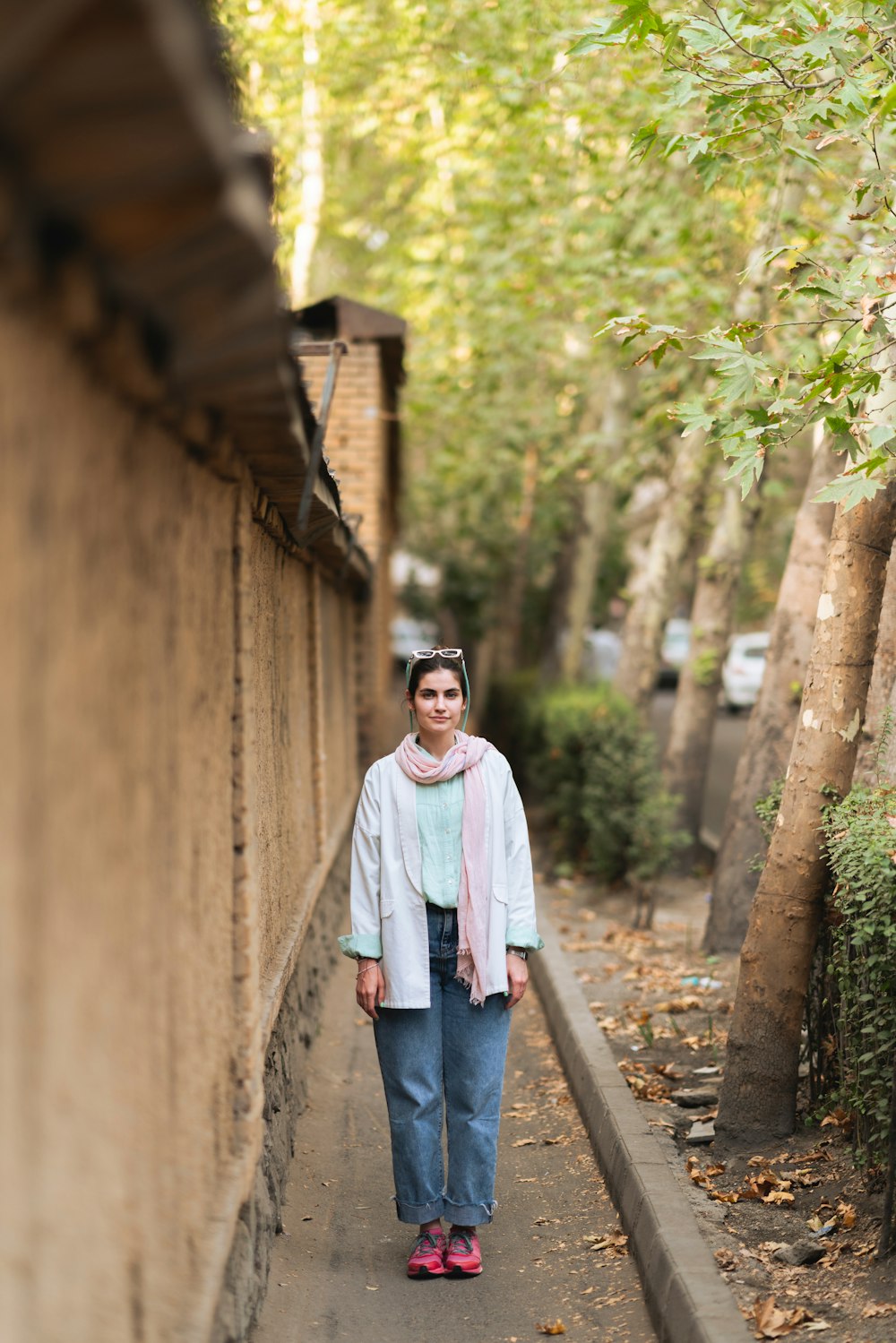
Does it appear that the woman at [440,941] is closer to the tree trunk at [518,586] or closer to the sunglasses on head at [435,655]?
the sunglasses on head at [435,655]

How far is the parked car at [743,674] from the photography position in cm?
2750

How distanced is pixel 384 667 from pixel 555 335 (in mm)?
6185

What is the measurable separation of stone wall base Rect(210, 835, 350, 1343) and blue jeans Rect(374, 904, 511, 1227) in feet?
1.50

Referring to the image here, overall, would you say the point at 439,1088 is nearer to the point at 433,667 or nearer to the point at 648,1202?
the point at 648,1202

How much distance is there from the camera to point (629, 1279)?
4840 mm

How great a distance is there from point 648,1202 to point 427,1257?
0.80m

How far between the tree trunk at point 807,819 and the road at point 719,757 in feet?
27.8

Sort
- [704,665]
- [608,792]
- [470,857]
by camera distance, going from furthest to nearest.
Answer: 1. [704,665]
2. [608,792]
3. [470,857]

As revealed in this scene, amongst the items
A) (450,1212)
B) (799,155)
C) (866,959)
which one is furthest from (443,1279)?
(799,155)

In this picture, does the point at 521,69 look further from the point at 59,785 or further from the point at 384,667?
the point at 384,667

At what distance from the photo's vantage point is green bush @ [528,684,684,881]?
38.0 ft

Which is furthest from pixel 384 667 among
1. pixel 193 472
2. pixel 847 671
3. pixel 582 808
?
pixel 193 472

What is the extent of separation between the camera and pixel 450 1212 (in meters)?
4.94

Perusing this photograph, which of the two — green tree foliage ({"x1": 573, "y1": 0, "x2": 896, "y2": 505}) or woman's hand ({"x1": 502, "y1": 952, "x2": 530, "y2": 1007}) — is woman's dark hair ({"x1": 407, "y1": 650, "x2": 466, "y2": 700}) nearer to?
woman's hand ({"x1": 502, "y1": 952, "x2": 530, "y2": 1007})
